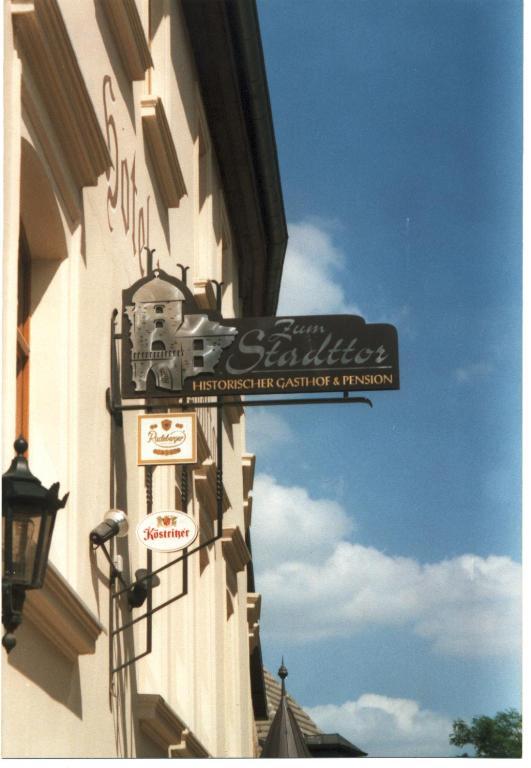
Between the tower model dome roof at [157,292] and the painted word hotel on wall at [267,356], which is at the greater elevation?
the tower model dome roof at [157,292]

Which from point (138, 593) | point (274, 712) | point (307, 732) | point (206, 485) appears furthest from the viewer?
point (274, 712)

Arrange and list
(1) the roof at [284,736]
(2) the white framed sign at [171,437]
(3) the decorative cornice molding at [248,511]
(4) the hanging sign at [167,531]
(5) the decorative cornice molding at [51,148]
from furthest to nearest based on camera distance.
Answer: (3) the decorative cornice molding at [248,511] → (1) the roof at [284,736] → (4) the hanging sign at [167,531] → (2) the white framed sign at [171,437] → (5) the decorative cornice molding at [51,148]

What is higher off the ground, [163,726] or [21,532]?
[21,532]

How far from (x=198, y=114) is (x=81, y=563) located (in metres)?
9.36

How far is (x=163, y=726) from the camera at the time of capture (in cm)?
1162

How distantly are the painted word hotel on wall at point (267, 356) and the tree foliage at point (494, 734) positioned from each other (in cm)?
200

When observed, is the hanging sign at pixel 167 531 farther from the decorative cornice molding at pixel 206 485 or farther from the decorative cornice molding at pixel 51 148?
the decorative cornice molding at pixel 206 485

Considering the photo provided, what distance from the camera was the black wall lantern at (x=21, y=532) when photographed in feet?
20.4

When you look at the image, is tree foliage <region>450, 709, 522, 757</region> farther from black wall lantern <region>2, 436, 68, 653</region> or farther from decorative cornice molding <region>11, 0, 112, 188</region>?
decorative cornice molding <region>11, 0, 112, 188</region>

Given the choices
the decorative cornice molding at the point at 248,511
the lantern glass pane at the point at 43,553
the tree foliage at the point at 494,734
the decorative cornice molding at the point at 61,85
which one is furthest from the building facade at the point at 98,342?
the decorative cornice molding at the point at 248,511

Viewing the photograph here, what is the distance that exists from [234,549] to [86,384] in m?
10.4

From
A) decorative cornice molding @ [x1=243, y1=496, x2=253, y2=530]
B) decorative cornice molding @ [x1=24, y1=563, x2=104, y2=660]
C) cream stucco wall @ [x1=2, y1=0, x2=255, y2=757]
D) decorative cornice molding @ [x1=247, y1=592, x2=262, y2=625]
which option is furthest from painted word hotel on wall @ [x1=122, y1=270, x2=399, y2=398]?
decorative cornice molding @ [x1=247, y1=592, x2=262, y2=625]

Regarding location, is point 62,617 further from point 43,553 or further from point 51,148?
point 51,148

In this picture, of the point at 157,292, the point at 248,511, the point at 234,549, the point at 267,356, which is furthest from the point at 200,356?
the point at 248,511
